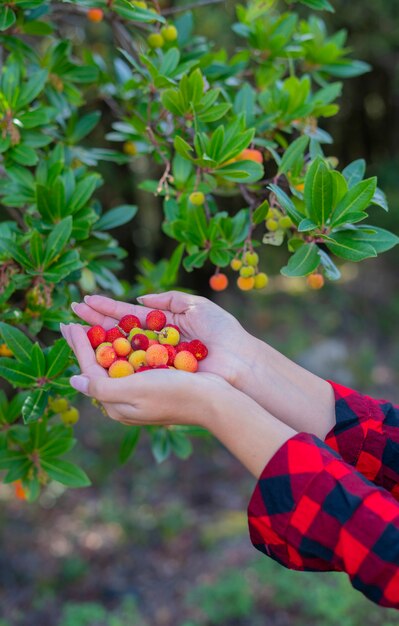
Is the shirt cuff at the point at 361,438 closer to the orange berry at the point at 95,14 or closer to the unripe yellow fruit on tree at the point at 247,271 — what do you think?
the unripe yellow fruit on tree at the point at 247,271

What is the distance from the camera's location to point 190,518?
11.3ft

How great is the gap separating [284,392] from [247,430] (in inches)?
9.2

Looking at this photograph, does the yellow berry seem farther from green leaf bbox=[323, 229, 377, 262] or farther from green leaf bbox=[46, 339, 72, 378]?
green leaf bbox=[323, 229, 377, 262]

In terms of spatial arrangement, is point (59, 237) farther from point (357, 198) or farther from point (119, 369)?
point (357, 198)

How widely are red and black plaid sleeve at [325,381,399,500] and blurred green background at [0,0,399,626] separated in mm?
1241

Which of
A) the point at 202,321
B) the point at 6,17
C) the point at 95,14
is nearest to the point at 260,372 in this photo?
the point at 202,321

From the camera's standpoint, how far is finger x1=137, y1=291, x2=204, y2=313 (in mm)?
1342

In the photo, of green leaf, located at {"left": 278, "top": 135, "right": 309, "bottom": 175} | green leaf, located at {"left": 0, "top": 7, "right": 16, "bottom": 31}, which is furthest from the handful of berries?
green leaf, located at {"left": 0, "top": 7, "right": 16, "bottom": 31}

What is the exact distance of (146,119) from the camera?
5.46 ft

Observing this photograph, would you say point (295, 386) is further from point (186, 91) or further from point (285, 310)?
point (285, 310)

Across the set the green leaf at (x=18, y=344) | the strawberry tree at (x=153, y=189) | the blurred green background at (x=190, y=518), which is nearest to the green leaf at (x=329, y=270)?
the strawberry tree at (x=153, y=189)

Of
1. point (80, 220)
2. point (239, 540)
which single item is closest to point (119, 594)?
point (239, 540)

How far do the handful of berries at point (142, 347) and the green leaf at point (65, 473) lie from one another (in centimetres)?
32

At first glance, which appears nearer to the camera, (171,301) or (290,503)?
(290,503)
